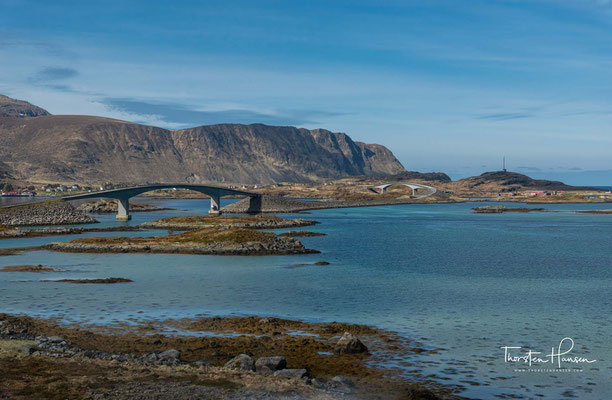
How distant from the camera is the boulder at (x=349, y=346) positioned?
24.1m

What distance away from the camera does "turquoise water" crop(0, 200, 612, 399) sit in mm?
23188

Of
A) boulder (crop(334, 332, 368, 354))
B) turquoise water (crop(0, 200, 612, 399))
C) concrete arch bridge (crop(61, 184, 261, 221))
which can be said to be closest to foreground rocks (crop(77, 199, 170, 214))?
concrete arch bridge (crop(61, 184, 261, 221))

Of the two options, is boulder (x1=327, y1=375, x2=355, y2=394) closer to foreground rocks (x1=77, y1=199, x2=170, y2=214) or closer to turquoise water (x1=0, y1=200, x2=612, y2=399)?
turquoise water (x1=0, y1=200, x2=612, y2=399)

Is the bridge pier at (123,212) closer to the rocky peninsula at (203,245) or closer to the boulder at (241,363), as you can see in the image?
the rocky peninsula at (203,245)

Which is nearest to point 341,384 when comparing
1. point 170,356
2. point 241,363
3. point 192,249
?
point 241,363

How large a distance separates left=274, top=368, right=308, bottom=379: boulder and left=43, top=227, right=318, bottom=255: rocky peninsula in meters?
44.4

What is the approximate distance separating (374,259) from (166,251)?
989 inches

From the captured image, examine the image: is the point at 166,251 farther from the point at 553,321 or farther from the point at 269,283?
the point at 553,321

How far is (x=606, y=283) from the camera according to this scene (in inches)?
1811

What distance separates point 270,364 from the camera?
21.4 meters

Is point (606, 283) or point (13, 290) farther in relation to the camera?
point (606, 283)

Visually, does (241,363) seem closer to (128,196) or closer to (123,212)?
(123,212)

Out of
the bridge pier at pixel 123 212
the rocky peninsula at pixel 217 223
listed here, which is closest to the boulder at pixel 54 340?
the rocky peninsula at pixel 217 223

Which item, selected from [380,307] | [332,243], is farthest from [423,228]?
[380,307]
